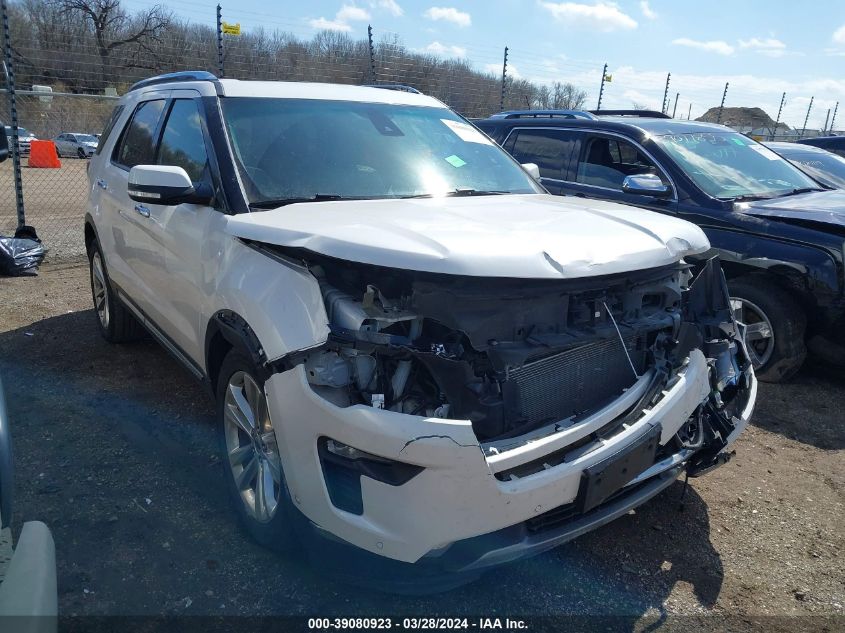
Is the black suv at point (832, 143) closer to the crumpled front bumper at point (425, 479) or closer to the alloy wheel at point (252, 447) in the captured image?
the crumpled front bumper at point (425, 479)

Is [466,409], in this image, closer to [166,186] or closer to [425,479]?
[425,479]

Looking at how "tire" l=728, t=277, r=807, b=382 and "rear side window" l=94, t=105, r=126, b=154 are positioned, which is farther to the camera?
"rear side window" l=94, t=105, r=126, b=154

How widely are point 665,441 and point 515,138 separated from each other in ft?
16.0

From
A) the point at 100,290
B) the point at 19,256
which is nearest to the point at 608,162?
the point at 100,290

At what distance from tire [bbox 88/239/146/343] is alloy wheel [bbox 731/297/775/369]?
15.0 ft

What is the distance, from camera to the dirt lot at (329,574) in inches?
101

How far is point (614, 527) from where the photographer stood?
10.1 ft

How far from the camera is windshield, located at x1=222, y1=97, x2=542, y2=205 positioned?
3168 millimetres

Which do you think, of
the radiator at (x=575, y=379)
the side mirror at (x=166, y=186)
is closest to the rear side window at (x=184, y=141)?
the side mirror at (x=166, y=186)

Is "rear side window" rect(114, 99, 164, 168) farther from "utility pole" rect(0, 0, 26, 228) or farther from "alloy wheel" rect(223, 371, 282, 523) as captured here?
"utility pole" rect(0, 0, 26, 228)

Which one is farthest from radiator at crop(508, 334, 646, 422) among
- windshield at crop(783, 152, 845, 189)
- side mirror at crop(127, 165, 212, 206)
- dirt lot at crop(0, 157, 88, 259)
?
windshield at crop(783, 152, 845, 189)

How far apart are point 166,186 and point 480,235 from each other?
1511 millimetres

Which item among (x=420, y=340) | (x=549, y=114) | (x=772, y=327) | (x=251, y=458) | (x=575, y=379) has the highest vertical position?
(x=549, y=114)

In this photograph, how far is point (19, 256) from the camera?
7480 mm
